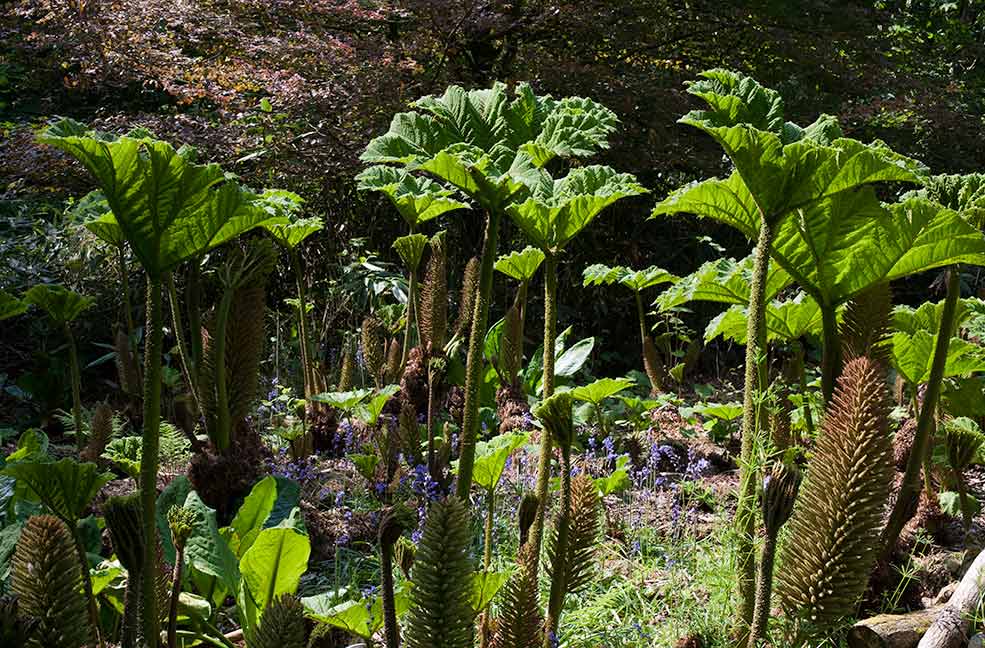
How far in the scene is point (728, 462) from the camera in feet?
13.2

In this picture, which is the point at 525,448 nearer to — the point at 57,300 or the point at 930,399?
the point at 57,300

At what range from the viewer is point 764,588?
1364 mm

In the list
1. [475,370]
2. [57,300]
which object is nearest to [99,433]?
[57,300]

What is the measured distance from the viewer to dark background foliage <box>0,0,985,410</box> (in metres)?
5.86

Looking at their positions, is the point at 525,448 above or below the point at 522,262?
below

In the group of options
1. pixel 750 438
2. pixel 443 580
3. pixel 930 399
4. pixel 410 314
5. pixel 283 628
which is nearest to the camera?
pixel 283 628

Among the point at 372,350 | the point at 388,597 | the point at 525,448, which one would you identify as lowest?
the point at 525,448

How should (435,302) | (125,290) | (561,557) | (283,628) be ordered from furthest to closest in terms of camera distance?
(435,302)
(125,290)
(561,557)
(283,628)

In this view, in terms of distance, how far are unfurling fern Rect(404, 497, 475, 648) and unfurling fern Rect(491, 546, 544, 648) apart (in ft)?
1.21

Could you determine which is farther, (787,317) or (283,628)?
(787,317)

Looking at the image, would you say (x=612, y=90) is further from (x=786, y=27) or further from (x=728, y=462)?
(x=728, y=462)

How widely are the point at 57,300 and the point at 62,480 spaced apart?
1.65 m

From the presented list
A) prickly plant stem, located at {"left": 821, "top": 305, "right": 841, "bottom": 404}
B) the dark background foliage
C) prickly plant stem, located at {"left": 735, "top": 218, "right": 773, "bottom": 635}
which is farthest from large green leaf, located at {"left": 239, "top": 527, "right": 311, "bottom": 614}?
the dark background foliage

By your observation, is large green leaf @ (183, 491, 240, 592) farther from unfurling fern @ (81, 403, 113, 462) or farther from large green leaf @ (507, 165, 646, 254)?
unfurling fern @ (81, 403, 113, 462)
